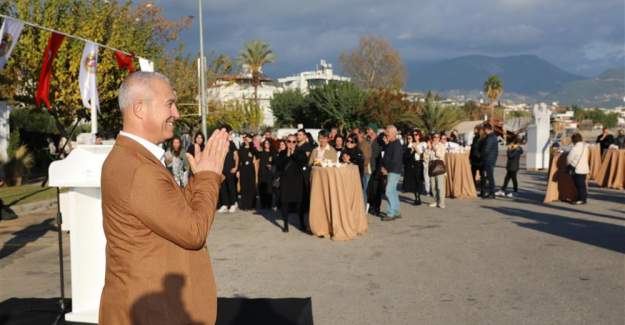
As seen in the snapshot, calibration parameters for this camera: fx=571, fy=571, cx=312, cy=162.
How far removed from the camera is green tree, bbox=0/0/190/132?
21922 millimetres

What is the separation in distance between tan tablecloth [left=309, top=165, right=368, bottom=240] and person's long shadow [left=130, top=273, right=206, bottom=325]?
7.67m

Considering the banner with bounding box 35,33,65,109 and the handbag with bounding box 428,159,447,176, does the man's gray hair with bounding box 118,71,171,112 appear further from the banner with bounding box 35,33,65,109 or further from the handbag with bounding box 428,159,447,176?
the handbag with bounding box 428,159,447,176

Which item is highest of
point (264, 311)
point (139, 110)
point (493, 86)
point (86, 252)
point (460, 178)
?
point (493, 86)

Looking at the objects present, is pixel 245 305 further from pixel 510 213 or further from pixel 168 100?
pixel 510 213

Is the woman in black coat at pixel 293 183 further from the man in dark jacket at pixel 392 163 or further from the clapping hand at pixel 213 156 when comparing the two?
the clapping hand at pixel 213 156

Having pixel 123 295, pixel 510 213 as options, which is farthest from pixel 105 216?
pixel 510 213

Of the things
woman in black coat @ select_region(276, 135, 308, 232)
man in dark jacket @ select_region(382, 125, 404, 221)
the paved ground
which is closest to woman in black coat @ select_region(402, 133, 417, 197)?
the paved ground

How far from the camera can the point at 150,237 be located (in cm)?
230

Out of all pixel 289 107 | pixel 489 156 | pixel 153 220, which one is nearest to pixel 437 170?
pixel 489 156

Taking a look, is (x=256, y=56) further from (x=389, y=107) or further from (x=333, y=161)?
(x=333, y=161)

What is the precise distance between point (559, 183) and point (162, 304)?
14.0m

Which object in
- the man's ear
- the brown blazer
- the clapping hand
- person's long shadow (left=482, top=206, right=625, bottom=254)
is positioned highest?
the man's ear

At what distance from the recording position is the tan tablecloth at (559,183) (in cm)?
1438

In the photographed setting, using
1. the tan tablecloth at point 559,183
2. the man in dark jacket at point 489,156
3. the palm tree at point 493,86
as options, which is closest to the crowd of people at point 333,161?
the man in dark jacket at point 489,156
